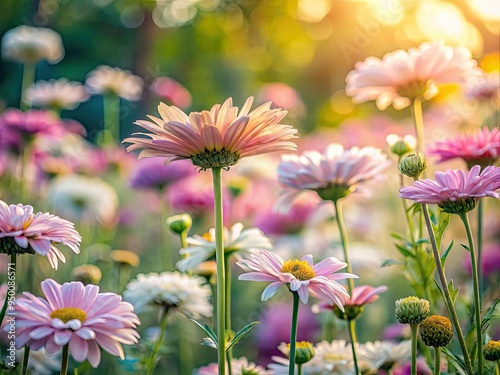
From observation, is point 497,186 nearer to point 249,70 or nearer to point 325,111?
point 325,111

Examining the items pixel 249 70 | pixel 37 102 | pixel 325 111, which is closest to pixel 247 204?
pixel 37 102

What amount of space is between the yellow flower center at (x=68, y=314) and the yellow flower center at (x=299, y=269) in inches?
10.3

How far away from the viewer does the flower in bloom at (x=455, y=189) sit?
83cm

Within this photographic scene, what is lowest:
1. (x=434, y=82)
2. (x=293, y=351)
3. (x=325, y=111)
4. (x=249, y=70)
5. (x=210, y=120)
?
(x=293, y=351)

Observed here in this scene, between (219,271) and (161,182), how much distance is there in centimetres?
106

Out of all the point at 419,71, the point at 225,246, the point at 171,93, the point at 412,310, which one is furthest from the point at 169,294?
the point at 171,93

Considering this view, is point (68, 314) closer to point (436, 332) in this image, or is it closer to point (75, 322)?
point (75, 322)

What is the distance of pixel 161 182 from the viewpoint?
1872 mm

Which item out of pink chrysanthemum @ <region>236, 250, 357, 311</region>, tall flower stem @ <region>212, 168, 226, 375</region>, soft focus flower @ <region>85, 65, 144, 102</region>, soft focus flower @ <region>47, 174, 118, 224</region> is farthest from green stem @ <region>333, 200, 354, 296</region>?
soft focus flower @ <region>85, 65, 144, 102</region>

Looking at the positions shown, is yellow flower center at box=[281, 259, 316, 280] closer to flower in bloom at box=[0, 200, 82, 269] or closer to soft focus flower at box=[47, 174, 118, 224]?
flower in bloom at box=[0, 200, 82, 269]

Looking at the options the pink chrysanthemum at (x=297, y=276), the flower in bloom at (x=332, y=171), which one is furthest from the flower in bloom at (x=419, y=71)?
the pink chrysanthemum at (x=297, y=276)

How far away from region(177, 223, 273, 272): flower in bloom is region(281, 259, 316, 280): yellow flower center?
0.20 metres

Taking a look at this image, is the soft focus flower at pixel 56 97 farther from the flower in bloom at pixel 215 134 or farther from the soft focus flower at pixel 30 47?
the flower in bloom at pixel 215 134

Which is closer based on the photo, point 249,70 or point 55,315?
point 55,315
